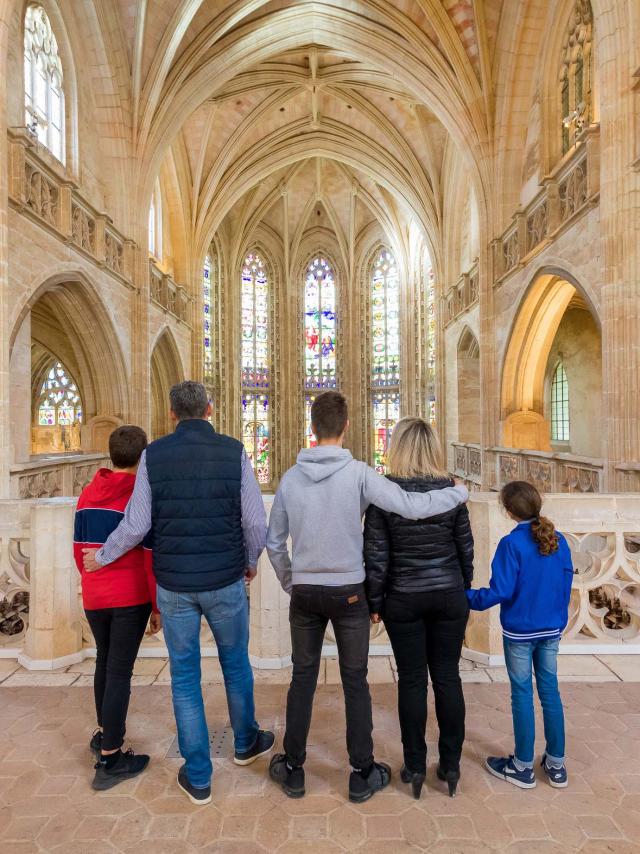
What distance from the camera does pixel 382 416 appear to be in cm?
2498

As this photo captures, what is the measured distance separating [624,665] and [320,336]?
22516mm

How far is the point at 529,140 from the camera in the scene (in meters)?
11.5

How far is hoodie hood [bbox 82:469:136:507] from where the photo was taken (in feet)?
8.23

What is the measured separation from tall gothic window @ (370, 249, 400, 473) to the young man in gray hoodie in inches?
877

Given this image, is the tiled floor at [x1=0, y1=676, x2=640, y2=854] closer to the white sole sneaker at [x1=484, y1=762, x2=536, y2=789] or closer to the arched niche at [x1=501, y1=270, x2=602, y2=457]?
the white sole sneaker at [x1=484, y1=762, x2=536, y2=789]

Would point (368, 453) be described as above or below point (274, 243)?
below

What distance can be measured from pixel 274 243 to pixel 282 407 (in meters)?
7.50

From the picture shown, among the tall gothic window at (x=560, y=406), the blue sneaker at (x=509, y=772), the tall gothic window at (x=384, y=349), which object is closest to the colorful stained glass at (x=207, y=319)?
the tall gothic window at (x=384, y=349)

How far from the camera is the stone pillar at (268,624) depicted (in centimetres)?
359

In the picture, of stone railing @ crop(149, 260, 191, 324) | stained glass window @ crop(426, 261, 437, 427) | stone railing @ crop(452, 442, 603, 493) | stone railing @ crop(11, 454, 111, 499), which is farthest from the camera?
stained glass window @ crop(426, 261, 437, 427)

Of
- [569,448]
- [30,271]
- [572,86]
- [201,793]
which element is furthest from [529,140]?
[201,793]

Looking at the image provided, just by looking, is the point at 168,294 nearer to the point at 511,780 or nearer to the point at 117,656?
the point at 117,656

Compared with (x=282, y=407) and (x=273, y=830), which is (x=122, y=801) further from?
(x=282, y=407)

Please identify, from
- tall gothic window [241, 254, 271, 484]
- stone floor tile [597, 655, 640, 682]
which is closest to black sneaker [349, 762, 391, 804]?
stone floor tile [597, 655, 640, 682]
